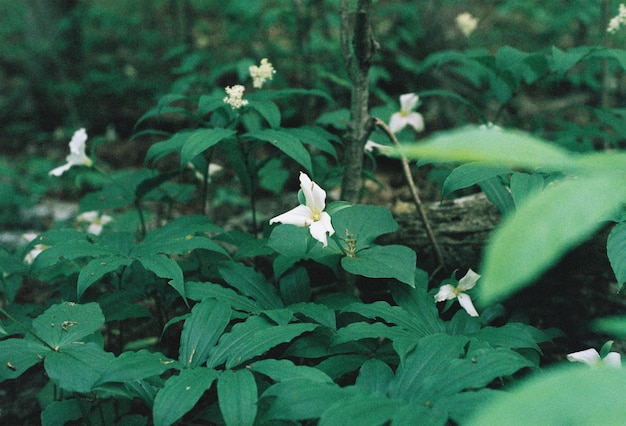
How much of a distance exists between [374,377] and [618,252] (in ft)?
2.63

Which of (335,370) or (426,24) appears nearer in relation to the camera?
(335,370)

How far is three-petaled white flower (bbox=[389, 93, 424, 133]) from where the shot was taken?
2.73m

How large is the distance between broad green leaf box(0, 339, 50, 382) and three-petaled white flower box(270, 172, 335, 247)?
31.5 inches

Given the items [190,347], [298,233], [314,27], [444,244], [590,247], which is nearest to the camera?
[190,347]

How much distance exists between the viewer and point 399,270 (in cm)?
169

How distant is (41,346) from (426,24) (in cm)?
444

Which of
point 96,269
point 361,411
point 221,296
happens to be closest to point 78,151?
point 96,269

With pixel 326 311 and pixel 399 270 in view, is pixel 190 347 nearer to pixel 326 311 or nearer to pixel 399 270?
pixel 326 311

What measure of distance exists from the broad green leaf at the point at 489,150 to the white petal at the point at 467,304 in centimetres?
135

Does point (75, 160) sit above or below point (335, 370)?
above

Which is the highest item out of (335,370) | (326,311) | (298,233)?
(298,233)

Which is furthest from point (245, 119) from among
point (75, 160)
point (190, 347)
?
point (190, 347)

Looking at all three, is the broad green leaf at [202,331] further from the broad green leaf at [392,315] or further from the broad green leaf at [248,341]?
the broad green leaf at [392,315]

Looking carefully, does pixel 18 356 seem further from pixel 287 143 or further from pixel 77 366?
pixel 287 143
